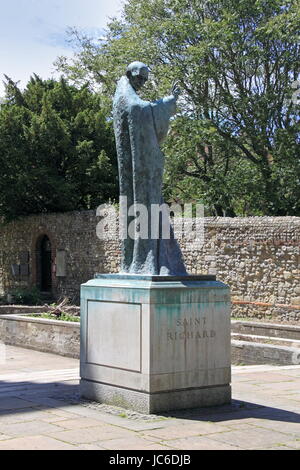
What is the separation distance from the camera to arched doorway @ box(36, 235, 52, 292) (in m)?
25.2

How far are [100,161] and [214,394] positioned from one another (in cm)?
1763

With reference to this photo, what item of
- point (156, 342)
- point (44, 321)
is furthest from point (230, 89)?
point (156, 342)

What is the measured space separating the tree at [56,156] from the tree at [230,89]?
2.24 m

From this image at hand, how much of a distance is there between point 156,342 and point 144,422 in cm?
73

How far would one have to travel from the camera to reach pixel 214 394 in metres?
6.98

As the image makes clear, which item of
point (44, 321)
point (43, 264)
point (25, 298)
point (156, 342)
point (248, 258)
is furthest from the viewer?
point (43, 264)

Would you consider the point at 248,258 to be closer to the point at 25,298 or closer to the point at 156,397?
the point at 25,298

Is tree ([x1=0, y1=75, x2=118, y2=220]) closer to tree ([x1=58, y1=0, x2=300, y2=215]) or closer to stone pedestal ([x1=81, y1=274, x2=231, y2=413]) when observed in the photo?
tree ([x1=58, y1=0, x2=300, y2=215])

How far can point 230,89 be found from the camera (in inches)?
972

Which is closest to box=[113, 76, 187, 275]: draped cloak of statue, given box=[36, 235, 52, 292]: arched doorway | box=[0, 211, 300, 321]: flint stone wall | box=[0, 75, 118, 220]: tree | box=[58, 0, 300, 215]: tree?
box=[0, 211, 300, 321]: flint stone wall

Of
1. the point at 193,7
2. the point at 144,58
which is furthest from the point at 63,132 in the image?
the point at 193,7

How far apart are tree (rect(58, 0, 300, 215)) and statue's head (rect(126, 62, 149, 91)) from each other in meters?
14.9

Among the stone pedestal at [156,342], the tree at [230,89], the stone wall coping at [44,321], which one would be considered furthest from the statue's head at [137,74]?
the tree at [230,89]

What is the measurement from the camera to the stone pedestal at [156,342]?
652 centimetres
